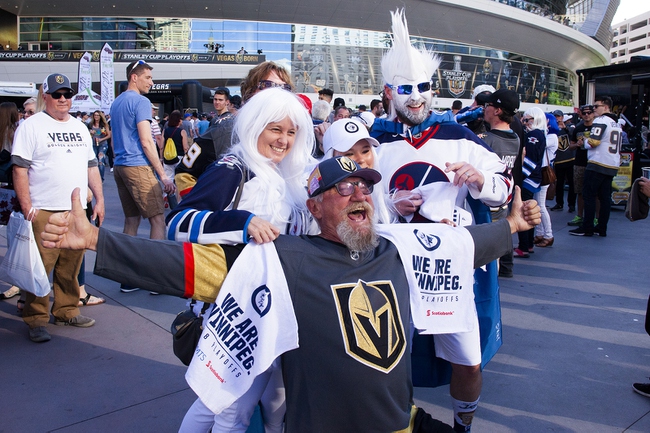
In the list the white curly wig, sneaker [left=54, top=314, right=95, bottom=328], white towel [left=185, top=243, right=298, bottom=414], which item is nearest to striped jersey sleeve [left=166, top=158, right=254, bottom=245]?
white towel [left=185, top=243, right=298, bottom=414]

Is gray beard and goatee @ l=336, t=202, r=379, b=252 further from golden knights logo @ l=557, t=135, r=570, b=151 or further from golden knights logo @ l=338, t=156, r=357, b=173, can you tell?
golden knights logo @ l=557, t=135, r=570, b=151

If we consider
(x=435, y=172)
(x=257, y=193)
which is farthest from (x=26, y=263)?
(x=435, y=172)

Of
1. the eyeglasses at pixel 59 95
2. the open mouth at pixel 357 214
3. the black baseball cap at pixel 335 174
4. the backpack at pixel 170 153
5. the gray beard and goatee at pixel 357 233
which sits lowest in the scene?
the gray beard and goatee at pixel 357 233

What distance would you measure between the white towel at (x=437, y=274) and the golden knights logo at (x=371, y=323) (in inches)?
7.1

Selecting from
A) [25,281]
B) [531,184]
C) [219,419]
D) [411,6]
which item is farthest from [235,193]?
[411,6]

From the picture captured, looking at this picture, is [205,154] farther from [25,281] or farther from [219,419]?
[25,281]

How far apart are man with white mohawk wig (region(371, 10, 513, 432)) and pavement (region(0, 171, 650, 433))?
2.08ft

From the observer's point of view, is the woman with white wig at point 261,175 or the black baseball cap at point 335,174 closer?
the black baseball cap at point 335,174

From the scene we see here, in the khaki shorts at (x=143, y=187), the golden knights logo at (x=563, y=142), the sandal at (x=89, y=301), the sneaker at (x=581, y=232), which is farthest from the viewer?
the golden knights logo at (x=563, y=142)

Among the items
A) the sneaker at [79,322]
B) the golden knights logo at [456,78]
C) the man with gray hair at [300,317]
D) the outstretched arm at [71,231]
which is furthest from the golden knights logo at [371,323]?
the golden knights logo at [456,78]

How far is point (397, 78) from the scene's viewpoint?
9.88ft

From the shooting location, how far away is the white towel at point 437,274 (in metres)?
2.14

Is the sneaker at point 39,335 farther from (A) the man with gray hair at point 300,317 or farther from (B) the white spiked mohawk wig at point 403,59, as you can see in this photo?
(B) the white spiked mohawk wig at point 403,59

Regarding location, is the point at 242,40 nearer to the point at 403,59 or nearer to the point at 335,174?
the point at 403,59
